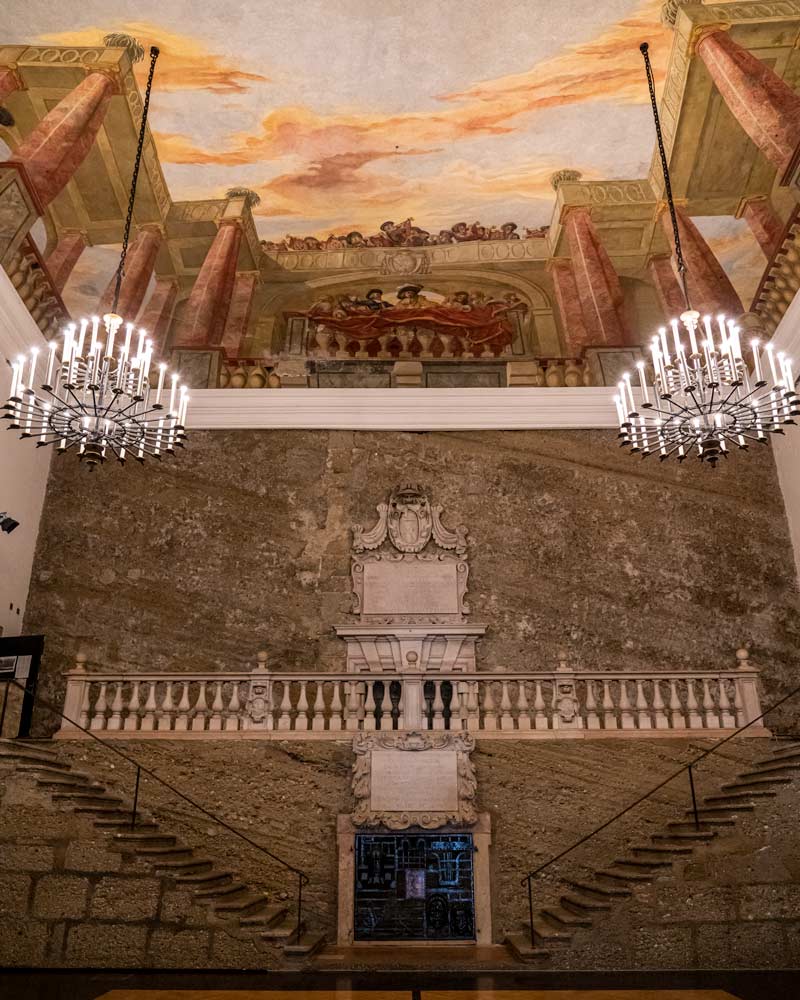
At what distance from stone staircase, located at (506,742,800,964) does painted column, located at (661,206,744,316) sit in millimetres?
6153

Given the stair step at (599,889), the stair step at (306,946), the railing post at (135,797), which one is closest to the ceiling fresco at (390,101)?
the railing post at (135,797)

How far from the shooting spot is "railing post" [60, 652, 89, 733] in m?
8.48

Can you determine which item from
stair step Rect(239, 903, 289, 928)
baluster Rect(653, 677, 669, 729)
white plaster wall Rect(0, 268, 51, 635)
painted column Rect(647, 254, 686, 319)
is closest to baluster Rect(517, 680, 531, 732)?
baluster Rect(653, 677, 669, 729)

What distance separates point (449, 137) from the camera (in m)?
11.7

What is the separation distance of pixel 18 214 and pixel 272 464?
4.50m

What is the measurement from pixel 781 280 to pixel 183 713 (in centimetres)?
927

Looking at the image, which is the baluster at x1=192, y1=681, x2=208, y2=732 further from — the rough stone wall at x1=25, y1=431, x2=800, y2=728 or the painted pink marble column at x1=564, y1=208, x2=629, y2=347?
the painted pink marble column at x1=564, y1=208, x2=629, y2=347

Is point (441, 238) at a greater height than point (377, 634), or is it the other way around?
point (441, 238)

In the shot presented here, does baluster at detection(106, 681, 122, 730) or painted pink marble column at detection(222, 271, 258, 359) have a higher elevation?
painted pink marble column at detection(222, 271, 258, 359)

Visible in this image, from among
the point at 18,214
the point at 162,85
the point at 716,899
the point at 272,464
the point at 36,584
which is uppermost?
the point at 162,85

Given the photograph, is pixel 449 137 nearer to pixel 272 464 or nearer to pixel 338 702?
pixel 272 464

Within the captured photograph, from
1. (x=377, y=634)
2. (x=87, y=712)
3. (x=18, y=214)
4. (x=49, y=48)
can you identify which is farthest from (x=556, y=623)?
(x=49, y=48)

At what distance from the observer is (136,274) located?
12.1m

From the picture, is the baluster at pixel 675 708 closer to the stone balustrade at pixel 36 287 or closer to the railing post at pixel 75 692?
the railing post at pixel 75 692
